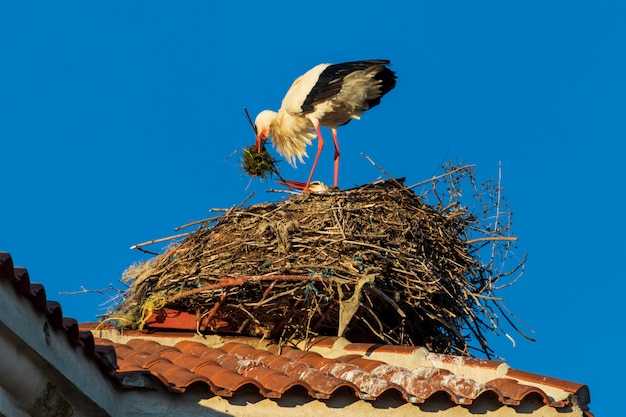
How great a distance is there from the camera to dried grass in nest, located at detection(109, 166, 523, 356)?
7.77 meters

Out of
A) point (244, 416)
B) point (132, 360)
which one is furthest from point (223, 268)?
point (244, 416)

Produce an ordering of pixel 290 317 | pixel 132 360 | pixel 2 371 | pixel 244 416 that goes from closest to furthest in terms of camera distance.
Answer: pixel 2 371 → pixel 244 416 → pixel 132 360 → pixel 290 317

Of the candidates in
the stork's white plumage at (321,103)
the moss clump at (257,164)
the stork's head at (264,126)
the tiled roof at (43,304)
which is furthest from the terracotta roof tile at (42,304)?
the stork's head at (264,126)

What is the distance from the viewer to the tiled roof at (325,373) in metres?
5.63

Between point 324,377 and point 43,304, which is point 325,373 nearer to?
point 324,377

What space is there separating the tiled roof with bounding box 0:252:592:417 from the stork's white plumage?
12.1 feet

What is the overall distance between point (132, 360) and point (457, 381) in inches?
70.1

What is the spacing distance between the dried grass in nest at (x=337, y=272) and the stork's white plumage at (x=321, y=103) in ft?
5.28

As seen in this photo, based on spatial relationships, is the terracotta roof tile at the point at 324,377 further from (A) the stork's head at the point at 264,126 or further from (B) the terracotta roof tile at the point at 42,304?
(A) the stork's head at the point at 264,126

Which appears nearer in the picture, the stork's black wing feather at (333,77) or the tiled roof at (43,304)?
the tiled roof at (43,304)

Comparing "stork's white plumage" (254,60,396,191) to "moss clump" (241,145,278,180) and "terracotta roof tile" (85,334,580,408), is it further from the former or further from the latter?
"terracotta roof tile" (85,334,580,408)

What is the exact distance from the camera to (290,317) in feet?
25.5

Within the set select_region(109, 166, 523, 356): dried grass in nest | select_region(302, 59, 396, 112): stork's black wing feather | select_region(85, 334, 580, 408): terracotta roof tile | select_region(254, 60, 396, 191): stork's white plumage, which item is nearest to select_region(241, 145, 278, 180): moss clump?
select_region(254, 60, 396, 191): stork's white plumage

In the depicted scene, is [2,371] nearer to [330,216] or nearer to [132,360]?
[132,360]
